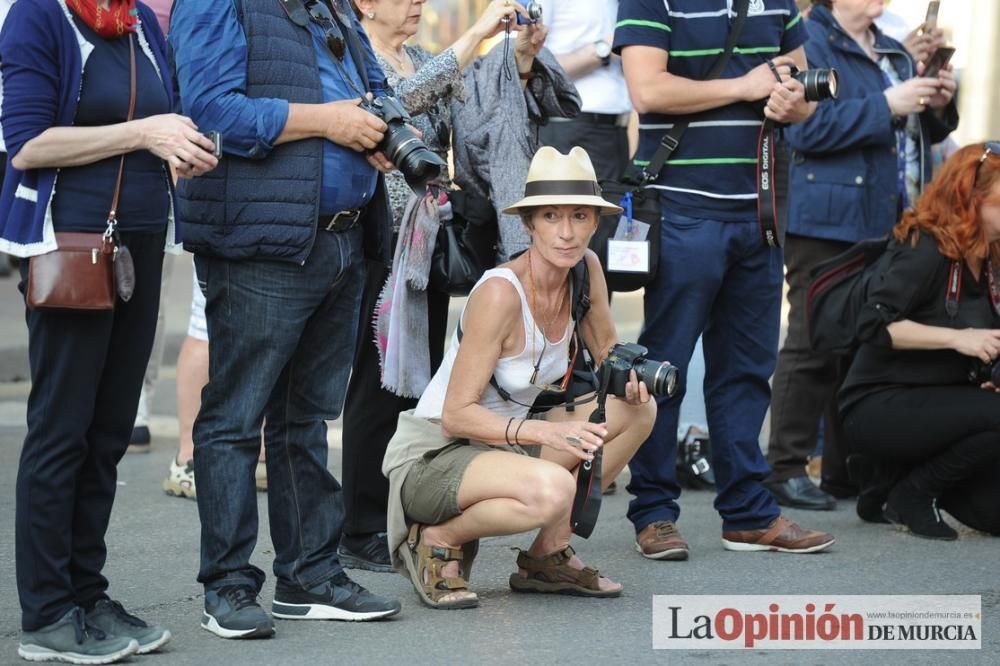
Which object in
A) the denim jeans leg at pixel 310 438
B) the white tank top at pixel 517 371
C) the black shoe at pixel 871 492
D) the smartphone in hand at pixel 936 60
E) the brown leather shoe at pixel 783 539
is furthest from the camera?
the smartphone in hand at pixel 936 60

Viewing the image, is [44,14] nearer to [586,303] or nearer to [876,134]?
[586,303]

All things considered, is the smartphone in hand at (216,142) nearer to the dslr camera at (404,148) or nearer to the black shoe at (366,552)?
the dslr camera at (404,148)

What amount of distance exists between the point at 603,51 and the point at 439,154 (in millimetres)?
1380

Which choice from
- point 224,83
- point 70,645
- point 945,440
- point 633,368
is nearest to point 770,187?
point 633,368

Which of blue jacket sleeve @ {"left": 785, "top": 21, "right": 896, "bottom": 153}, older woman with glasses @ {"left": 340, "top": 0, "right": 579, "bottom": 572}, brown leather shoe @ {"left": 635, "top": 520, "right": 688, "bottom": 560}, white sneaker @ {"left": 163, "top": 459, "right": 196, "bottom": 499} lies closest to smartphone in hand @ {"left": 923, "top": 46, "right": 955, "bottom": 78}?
blue jacket sleeve @ {"left": 785, "top": 21, "right": 896, "bottom": 153}

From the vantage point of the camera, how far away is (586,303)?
4770mm

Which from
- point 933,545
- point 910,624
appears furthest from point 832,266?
point 910,624

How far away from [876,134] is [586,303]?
80.8 inches

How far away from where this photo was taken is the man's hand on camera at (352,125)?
12.9ft

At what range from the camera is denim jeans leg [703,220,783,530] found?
5355 millimetres

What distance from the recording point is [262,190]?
3.93 metres

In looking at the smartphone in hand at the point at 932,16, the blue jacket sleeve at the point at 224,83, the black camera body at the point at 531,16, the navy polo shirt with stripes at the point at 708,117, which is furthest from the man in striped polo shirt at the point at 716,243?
the blue jacket sleeve at the point at 224,83

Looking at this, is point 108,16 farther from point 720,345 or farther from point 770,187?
point 720,345

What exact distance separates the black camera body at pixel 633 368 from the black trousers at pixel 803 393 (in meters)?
1.86
